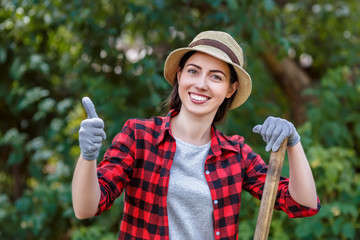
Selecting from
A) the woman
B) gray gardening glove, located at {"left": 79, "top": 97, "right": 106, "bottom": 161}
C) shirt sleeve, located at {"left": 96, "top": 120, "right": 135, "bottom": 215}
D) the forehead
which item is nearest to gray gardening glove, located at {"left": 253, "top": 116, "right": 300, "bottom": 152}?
the woman

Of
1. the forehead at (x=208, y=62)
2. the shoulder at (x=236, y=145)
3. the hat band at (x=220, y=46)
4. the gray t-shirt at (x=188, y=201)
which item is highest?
the hat band at (x=220, y=46)

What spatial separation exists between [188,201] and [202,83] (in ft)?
1.54

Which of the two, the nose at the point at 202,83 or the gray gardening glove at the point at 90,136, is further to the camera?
the nose at the point at 202,83

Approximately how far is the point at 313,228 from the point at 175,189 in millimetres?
1604

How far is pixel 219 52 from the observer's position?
69.9 inches

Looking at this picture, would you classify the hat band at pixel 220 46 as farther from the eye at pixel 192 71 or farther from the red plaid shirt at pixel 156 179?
the red plaid shirt at pixel 156 179

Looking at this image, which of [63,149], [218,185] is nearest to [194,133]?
[218,185]

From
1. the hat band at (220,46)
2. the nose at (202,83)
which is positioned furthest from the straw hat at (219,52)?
the nose at (202,83)

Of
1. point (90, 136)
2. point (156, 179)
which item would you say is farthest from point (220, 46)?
point (90, 136)

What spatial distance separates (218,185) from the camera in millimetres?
1746

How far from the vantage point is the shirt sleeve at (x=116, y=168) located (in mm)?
1586

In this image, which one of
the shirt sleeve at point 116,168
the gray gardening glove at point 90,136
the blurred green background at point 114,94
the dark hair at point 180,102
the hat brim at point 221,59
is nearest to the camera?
the gray gardening glove at point 90,136

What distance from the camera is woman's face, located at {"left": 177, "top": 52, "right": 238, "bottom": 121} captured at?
5.87 feet

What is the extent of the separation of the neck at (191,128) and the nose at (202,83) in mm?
142
